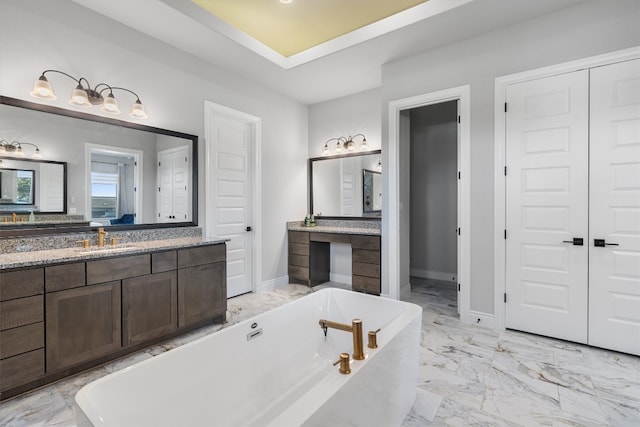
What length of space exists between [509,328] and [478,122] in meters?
2.06

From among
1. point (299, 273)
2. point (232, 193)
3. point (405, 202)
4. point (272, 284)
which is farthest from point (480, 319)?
point (232, 193)

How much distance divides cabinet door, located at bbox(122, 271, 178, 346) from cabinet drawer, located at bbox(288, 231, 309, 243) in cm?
214

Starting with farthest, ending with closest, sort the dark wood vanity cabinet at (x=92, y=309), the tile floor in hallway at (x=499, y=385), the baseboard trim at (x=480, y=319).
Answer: the baseboard trim at (x=480, y=319)
the dark wood vanity cabinet at (x=92, y=309)
the tile floor in hallway at (x=499, y=385)

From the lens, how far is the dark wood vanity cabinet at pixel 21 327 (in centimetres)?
185

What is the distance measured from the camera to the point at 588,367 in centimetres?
232

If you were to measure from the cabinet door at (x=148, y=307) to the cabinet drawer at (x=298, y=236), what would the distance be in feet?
7.02

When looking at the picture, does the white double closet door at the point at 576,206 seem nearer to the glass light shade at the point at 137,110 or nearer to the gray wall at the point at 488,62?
the gray wall at the point at 488,62

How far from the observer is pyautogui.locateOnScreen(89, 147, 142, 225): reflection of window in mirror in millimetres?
2747

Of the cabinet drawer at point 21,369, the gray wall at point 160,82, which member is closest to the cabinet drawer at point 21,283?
the cabinet drawer at point 21,369

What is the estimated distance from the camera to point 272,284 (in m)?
4.52

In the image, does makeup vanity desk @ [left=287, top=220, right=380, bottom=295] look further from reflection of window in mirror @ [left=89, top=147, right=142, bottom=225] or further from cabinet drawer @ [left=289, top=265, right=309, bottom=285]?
reflection of window in mirror @ [left=89, top=147, right=142, bottom=225]

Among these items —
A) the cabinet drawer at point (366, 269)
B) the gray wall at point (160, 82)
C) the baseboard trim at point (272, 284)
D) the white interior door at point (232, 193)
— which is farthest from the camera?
the baseboard trim at point (272, 284)

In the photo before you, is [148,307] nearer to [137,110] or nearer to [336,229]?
[137,110]

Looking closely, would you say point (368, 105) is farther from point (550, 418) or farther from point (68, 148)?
point (550, 418)
